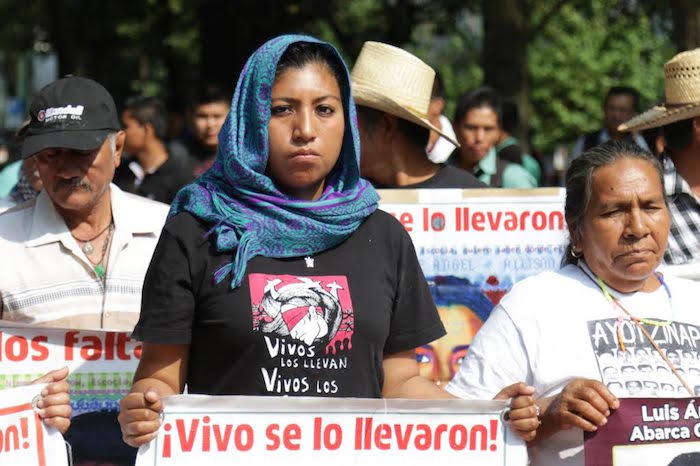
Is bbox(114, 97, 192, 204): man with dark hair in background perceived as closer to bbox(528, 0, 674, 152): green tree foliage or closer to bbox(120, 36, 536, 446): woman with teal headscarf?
bbox(120, 36, 536, 446): woman with teal headscarf

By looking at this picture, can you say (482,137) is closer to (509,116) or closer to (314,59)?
(509,116)

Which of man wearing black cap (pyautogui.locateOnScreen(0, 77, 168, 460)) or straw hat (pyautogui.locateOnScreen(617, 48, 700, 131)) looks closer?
man wearing black cap (pyautogui.locateOnScreen(0, 77, 168, 460))

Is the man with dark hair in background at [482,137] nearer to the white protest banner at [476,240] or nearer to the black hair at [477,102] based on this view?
the black hair at [477,102]

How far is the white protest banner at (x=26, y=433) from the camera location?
12.1ft

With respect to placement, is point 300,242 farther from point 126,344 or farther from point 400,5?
point 400,5

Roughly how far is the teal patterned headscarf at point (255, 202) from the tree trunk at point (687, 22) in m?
10.1

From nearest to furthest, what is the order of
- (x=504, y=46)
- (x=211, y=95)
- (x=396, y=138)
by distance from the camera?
1. (x=396, y=138)
2. (x=211, y=95)
3. (x=504, y=46)

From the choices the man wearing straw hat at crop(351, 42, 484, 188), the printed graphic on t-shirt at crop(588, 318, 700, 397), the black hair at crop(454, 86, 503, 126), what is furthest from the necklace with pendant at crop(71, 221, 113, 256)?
the black hair at crop(454, 86, 503, 126)

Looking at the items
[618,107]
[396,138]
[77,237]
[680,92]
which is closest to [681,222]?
[680,92]

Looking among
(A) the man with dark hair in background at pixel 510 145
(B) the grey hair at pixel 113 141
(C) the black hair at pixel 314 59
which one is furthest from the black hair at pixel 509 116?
(C) the black hair at pixel 314 59

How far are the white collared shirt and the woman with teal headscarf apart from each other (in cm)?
118

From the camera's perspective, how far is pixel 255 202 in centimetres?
346

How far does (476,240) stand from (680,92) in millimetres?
1120

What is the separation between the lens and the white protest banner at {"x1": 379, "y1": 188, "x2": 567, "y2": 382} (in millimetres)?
5551
